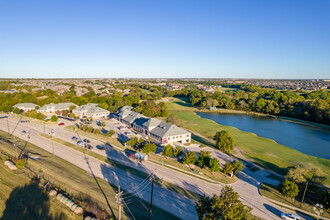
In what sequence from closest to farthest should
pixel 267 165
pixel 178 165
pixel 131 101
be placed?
pixel 178 165 → pixel 267 165 → pixel 131 101

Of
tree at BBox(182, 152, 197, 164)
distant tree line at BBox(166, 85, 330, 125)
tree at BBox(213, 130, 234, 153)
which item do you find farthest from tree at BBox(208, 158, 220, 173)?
distant tree line at BBox(166, 85, 330, 125)

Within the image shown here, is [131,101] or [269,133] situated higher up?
[131,101]

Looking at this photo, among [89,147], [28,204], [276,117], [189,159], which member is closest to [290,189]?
[189,159]

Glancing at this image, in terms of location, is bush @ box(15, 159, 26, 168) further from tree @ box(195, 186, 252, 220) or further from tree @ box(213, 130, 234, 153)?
tree @ box(213, 130, 234, 153)

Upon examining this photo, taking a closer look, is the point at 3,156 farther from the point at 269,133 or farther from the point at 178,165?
the point at 269,133

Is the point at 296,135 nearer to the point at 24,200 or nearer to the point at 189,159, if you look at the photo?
the point at 189,159

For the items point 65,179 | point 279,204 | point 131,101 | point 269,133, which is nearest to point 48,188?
point 65,179

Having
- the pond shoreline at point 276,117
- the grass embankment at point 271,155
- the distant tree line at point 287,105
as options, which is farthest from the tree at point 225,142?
the distant tree line at point 287,105
